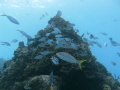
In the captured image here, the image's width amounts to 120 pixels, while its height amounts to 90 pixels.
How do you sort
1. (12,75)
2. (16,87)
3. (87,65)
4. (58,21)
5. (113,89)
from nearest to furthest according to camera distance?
(16,87)
(87,65)
(12,75)
(113,89)
(58,21)

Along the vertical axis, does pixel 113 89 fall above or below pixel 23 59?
below

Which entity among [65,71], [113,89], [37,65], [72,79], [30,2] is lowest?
[113,89]

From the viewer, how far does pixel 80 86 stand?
4.91 m

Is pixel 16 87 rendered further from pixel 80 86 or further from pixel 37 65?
pixel 80 86

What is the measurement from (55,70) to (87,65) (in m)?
1.67

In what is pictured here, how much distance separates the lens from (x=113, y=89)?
22.7 ft

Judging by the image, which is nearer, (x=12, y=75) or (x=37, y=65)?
(x=37, y=65)

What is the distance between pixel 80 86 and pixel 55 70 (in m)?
1.46

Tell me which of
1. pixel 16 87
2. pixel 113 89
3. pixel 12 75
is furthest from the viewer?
pixel 113 89

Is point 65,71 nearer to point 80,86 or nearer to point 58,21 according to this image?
point 80,86

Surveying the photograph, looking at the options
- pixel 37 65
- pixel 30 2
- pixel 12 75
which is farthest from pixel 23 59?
pixel 30 2

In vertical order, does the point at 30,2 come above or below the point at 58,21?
above

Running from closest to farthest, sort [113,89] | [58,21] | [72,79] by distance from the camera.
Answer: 1. [72,79]
2. [113,89]
3. [58,21]


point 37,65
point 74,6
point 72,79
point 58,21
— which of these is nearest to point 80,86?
point 72,79
